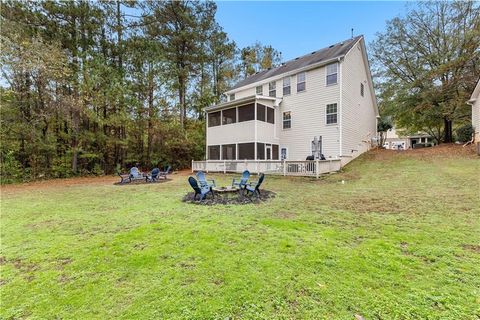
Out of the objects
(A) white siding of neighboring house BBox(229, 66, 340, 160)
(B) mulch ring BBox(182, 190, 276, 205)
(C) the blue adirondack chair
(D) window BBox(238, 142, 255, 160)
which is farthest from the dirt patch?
(C) the blue adirondack chair

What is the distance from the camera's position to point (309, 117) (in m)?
16.9

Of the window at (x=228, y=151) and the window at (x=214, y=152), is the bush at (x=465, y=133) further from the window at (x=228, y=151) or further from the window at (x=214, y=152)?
the window at (x=214, y=152)

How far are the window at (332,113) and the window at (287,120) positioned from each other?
9.82 ft

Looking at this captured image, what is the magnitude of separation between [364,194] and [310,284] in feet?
22.2

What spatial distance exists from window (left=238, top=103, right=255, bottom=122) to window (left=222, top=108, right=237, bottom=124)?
52 centimetres

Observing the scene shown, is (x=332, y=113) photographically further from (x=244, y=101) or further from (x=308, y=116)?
(x=244, y=101)

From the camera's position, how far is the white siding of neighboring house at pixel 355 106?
15844 millimetres

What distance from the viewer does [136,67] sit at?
20.5 metres

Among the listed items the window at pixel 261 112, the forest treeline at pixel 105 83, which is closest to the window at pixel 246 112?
the window at pixel 261 112

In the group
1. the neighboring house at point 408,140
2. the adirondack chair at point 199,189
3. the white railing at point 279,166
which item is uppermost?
the neighboring house at point 408,140

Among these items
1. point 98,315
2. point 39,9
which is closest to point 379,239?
point 98,315

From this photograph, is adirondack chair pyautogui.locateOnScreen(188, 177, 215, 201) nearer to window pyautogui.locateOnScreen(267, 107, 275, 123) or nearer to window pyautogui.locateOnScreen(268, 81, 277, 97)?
window pyautogui.locateOnScreen(267, 107, 275, 123)

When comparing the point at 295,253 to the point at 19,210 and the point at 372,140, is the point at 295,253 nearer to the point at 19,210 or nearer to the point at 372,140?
the point at 19,210

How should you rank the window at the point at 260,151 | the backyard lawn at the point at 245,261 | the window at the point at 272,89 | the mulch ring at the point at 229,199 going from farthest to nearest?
1. the window at the point at 272,89
2. the window at the point at 260,151
3. the mulch ring at the point at 229,199
4. the backyard lawn at the point at 245,261
